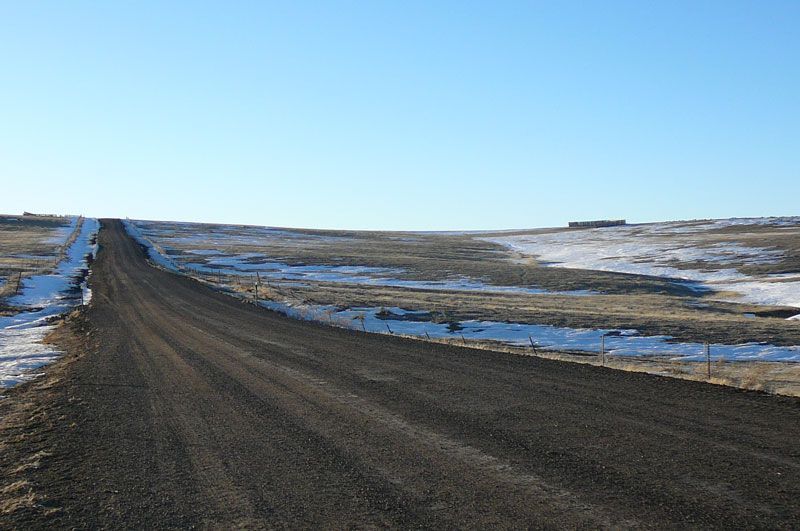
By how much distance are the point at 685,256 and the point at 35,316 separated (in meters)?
72.5

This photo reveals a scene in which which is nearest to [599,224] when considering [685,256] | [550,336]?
→ [685,256]

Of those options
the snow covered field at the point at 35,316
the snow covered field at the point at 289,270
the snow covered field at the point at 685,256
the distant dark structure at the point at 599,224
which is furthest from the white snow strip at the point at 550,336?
the distant dark structure at the point at 599,224

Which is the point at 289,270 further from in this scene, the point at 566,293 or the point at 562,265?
the point at 562,265

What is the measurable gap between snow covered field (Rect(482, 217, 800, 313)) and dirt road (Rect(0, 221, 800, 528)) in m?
41.9

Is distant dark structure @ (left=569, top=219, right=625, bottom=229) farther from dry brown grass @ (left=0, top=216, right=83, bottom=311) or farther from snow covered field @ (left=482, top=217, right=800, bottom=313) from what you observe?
dry brown grass @ (left=0, top=216, right=83, bottom=311)

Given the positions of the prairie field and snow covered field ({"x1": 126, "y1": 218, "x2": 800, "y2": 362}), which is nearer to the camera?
the prairie field

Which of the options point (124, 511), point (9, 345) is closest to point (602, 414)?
point (124, 511)

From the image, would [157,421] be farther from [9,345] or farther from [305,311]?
[305,311]

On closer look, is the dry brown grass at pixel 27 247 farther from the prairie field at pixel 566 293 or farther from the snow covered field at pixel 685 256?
the snow covered field at pixel 685 256

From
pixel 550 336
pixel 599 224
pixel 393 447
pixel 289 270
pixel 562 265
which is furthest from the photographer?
pixel 599 224

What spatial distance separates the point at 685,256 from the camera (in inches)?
3295

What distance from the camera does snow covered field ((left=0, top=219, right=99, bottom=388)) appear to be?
1825 cm

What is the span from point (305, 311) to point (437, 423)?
23.1 meters

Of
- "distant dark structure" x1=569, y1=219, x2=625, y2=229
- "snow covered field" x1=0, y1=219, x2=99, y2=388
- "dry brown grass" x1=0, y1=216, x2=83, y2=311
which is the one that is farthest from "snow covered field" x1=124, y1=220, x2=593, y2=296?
"distant dark structure" x1=569, y1=219, x2=625, y2=229
